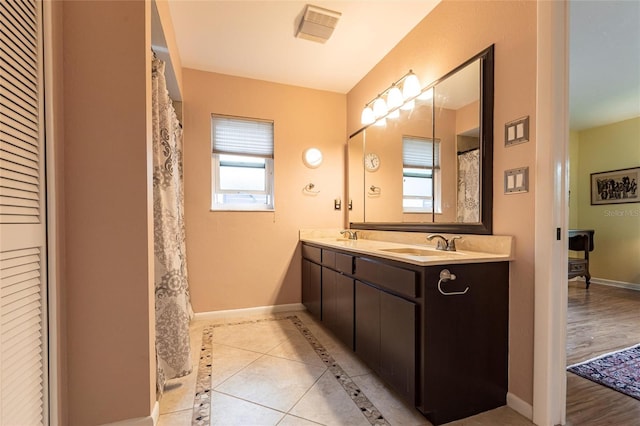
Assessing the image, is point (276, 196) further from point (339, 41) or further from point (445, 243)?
point (445, 243)

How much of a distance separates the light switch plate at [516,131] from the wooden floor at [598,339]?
1.39 m

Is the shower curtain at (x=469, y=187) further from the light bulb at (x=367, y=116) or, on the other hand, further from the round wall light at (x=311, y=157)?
the round wall light at (x=311, y=157)

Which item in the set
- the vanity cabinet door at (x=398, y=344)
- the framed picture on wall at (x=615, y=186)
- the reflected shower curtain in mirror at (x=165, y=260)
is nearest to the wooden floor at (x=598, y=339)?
the vanity cabinet door at (x=398, y=344)

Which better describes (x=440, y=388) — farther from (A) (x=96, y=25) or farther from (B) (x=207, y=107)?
(B) (x=207, y=107)

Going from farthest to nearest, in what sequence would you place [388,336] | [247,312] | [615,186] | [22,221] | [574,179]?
1. [574,179]
2. [615,186]
3. [247,312]
4. [388,336]
5. [22,221]

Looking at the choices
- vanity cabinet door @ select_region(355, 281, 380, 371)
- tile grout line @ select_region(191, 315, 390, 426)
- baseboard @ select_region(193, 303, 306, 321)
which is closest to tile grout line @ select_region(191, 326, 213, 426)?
tile grout line @ select_region(191, 315, 390, 426)

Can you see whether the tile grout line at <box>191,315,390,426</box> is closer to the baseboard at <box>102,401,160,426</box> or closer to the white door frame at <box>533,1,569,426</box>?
the baseboard at <box>102,401,160,426</box>

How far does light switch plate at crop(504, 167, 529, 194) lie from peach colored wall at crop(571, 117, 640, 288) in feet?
13.5

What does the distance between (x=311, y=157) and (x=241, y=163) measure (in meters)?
0.76

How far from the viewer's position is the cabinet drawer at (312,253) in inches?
101

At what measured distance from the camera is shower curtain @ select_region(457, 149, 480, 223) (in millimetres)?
1672

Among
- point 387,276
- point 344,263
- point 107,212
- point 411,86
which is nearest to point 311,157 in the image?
point 411,86

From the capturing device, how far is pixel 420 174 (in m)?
2.18

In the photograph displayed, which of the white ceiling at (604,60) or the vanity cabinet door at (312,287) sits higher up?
the white ceiling at (604,60)
